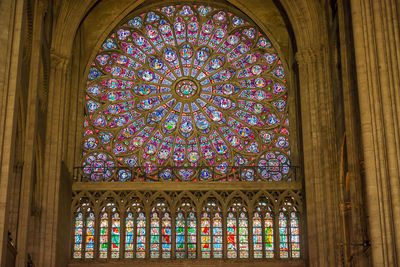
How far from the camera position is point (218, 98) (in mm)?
21984

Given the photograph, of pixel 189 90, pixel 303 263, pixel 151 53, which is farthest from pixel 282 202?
pixel 151 53

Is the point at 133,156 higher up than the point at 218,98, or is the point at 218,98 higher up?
the point at 218,98

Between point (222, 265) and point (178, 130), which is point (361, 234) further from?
point (178, 130)

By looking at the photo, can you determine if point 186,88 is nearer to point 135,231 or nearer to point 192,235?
point 192,235

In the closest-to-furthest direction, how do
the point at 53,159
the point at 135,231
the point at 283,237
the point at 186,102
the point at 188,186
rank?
the point at 53,159 → the point at 135,231 → the point at 283,237 → the point at 188,186 → the point at 186,102

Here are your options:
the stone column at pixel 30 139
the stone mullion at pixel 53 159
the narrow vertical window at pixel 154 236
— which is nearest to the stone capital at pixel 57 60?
the stone mullion at pixel 53 159

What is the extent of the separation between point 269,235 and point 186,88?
16.5ft

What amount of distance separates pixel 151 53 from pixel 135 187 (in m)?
4.50

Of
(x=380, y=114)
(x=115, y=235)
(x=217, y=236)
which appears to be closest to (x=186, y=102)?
(x=217, y=236)

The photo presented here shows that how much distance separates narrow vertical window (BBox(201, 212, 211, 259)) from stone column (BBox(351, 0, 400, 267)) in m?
7.34

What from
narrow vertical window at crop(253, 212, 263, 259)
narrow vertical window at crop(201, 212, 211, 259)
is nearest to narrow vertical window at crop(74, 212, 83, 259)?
narrow vertical window at crop(201, 212, 211, 259)

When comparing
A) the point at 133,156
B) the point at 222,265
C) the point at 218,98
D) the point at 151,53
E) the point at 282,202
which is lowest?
the point at 222,265

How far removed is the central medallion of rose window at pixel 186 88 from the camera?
22031 mm

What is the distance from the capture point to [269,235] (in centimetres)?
1989
